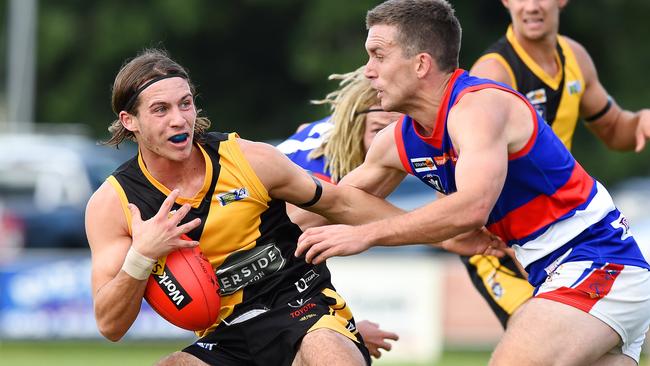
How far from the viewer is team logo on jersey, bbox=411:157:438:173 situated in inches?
238

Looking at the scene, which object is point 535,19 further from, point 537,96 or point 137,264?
point 137,264


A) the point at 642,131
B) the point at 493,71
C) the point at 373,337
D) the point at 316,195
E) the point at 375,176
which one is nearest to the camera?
the point at 316,195

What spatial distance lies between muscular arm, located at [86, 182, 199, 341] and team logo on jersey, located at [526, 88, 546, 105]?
242cm

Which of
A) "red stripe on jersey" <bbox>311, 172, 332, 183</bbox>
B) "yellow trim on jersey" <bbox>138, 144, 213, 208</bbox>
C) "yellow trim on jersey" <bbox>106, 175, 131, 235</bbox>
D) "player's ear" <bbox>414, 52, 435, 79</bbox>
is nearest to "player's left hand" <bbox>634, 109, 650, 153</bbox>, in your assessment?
"red stripe on jersey" <bbox>311, 172, 332, 183</bbox>

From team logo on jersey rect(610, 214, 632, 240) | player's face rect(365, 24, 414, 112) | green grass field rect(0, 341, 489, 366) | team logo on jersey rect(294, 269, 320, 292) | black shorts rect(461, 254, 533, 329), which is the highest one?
player's face rect(365, 24, 414, 112)

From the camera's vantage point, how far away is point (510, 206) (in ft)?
19.2

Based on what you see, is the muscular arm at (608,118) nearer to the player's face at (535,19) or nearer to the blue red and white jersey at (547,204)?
the player's face at (535,19)

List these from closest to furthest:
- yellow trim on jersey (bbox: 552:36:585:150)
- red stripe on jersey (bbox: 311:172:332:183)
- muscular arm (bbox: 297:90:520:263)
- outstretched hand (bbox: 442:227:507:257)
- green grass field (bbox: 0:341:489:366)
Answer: muscular arm (bbox: 297:90:520:263)
outstretched hand (bbox: 442:227:507:257)
red stripe on jersey (bbox: 311:172:332:183)
yellow trim on jersey (bbox: 552:36:585:150)
green grass field (bbox: 0:341:489:366)

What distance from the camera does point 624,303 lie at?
5723 mm

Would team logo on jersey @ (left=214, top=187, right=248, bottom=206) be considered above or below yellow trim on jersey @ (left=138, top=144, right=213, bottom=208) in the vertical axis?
below

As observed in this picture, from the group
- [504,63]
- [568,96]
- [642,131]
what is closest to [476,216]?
[504,63]

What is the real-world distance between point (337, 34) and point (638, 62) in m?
5.81

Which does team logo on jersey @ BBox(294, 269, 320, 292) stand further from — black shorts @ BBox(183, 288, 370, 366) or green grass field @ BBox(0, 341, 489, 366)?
green grass field @ BBox(0, 341, 489, 366)

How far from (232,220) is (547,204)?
146cm
